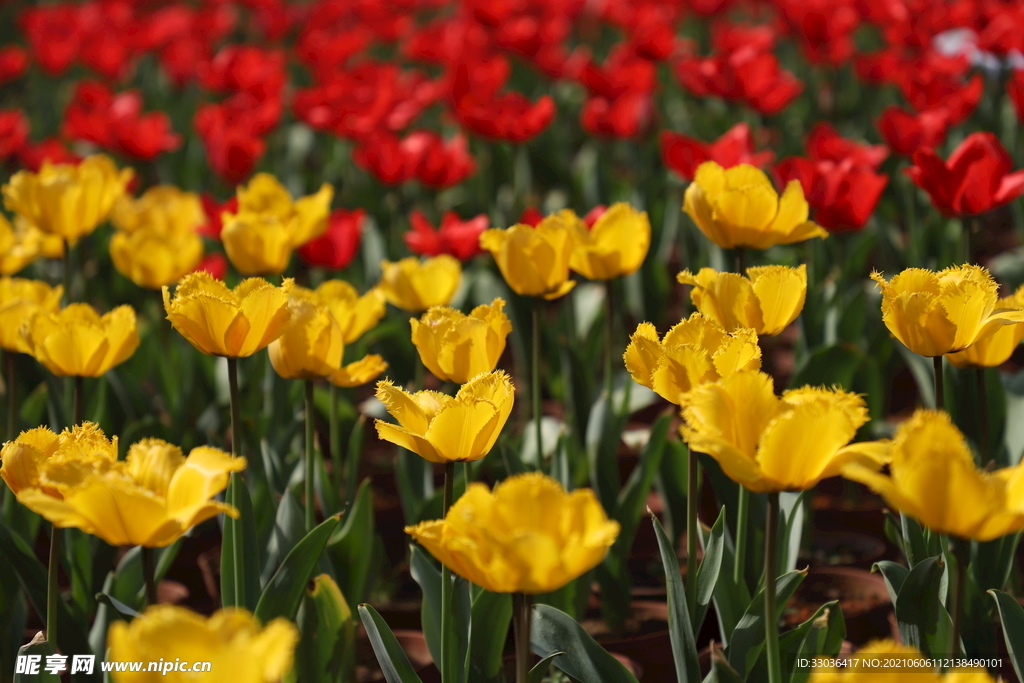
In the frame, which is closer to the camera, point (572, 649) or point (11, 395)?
point (572, 649)

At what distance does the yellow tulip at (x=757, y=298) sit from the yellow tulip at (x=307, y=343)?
441mm

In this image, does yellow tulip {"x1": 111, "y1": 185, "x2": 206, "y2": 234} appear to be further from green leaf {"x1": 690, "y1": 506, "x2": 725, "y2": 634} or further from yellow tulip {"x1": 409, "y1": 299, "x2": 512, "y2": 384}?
green leaf {"x1": 690, "y1": 506, "x2": 725, "y2": 634}

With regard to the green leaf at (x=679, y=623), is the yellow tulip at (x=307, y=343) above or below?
above

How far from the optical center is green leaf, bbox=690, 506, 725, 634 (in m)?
1.34

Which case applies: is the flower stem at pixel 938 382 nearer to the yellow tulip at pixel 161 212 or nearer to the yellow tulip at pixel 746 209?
the yellow tulip at pixel 746 209

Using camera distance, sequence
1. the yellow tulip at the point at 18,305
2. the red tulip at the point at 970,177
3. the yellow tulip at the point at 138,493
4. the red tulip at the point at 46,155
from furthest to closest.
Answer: the red tulip at the point at 46,155
the red tulip at the point at 970,177
the yellow tulip at the point at 18,305
the yellow tulip at the point at 138,493

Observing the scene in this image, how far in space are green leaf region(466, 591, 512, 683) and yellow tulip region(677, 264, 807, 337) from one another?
0.41 meters

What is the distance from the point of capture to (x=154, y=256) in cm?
210

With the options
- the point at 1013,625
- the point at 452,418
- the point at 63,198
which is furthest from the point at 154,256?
the point at 1013,625

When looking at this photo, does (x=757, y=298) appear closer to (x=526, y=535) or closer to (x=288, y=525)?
(x=526, y=535)

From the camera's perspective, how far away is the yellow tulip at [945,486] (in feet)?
2.82

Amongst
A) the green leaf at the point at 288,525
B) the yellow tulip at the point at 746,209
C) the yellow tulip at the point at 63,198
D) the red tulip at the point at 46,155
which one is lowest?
the green leaf at the point at 288,525

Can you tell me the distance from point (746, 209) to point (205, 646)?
1.06 meters

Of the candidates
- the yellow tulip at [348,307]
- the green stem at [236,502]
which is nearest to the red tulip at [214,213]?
the yellow tulip at [348,307]
